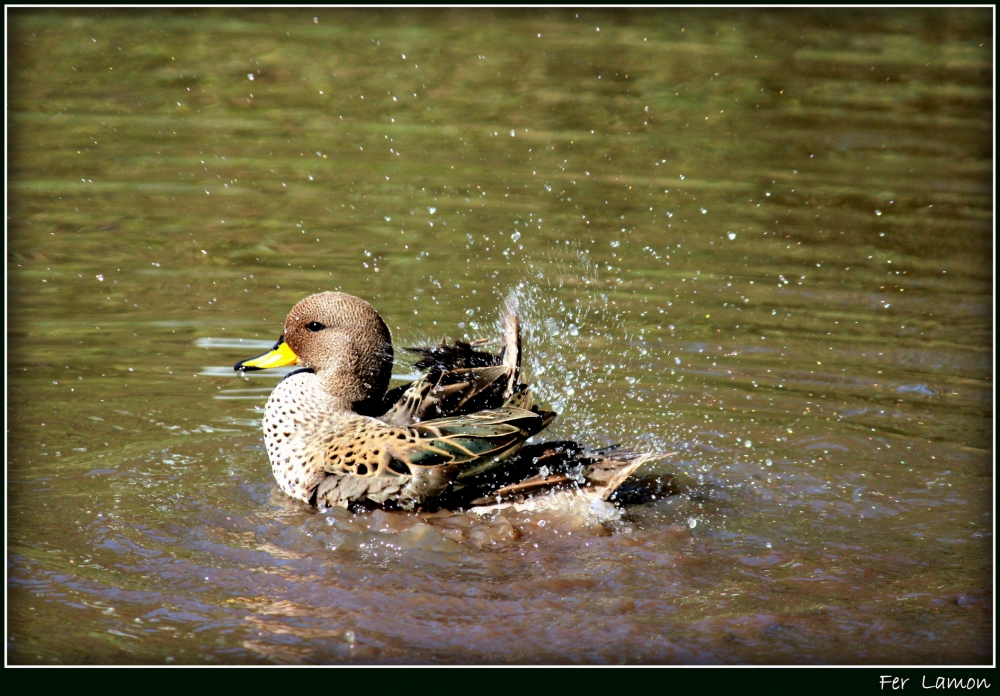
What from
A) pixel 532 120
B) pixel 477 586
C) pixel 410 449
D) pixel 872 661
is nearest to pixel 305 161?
pixel 532 120

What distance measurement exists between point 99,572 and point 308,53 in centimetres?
815

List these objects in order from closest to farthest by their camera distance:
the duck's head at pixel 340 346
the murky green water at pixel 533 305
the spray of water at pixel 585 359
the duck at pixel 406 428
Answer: the murky green water at pixel 533 305 < the duck at pixel 406 428 < the duck's head at pixel 340 346 < the spray of water at pixel 585 359

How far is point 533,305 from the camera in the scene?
7375 millimetres

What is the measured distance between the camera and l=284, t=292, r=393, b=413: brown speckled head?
5363 mm

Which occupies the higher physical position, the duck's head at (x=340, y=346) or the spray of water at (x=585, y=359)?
the duck's head at (x=340, y=346)

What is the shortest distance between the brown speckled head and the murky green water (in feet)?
1.99

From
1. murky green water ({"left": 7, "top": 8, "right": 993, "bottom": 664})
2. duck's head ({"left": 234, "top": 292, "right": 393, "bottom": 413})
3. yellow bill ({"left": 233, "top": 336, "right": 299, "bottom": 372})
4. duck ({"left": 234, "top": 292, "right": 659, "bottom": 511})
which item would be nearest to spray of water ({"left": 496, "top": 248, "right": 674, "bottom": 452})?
murky green water ({"left": 7, "top": 8, "right": 993, "bottom": 664})

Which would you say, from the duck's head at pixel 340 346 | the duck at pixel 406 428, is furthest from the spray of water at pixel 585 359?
the duck's head at pixel 340 346

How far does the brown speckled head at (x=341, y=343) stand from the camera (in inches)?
211

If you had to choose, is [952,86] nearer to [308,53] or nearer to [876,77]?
[876,77]

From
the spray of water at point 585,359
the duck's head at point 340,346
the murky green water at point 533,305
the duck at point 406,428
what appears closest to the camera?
the murky green water at point 533,305

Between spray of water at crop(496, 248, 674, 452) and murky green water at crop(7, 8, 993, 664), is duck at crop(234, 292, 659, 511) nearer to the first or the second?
murky green water at crop(7, 8, 993, 664)

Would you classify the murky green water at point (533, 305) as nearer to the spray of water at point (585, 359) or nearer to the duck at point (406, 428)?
the spray of water at point (585, 359)

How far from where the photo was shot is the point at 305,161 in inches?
371
